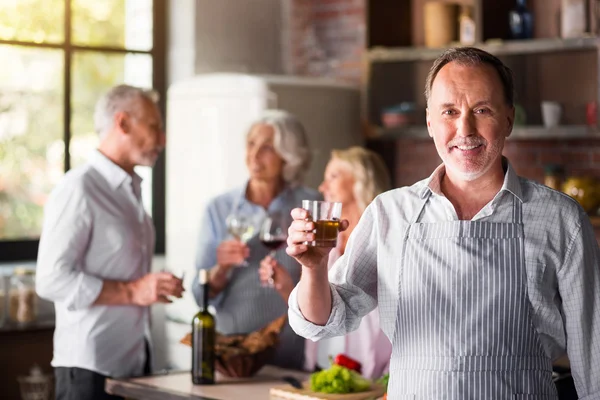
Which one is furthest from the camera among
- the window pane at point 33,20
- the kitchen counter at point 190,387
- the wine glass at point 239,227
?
the window pane at point 33,20

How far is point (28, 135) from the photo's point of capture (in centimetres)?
569

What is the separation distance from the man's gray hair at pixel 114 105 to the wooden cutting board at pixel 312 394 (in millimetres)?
1255

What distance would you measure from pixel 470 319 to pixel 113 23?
4.26 m

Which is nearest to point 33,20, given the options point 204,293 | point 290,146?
point 290,146

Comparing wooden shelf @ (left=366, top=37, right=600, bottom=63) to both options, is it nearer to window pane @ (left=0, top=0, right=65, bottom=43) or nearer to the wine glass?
window pane @ (left=0, top=0, right=65, bottom=43)

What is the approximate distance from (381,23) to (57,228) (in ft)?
9.62

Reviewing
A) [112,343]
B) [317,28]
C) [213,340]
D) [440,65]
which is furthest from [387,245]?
[317,28]

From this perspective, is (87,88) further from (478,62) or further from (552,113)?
(478,62)

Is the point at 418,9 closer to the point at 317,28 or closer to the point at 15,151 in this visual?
the point at 317,28

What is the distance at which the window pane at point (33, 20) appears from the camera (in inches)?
221

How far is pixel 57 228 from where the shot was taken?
12.3 ft

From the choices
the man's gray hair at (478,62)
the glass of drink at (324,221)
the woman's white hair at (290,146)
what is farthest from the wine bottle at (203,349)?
the man's gray hair at (478,62)

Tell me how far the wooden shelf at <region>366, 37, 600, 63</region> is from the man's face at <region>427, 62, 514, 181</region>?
3119 mm

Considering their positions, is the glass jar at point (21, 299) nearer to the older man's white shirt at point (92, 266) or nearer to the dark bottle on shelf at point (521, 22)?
the older man's white shirt at point (92, 266)
